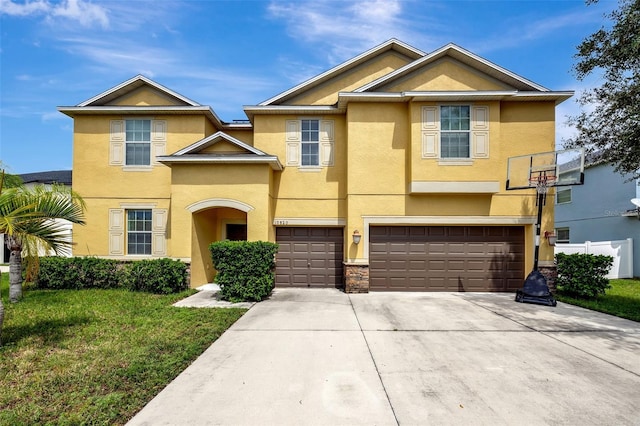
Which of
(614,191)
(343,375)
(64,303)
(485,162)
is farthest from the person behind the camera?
(614,191)

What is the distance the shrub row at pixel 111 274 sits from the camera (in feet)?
34.4

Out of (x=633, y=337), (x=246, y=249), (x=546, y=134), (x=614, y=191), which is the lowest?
(x=633, y=337)

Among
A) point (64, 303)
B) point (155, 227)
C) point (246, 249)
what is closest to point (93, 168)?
A: point (155, 227)

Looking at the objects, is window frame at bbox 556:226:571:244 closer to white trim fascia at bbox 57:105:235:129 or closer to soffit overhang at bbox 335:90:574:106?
soffit overhang at bbox 335:90:574:106

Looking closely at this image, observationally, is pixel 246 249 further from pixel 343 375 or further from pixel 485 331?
pixel 485 331

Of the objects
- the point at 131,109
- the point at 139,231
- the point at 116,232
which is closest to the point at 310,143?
the point at 131,109

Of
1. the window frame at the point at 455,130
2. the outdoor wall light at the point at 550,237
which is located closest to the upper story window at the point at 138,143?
the window frame at the point at 455,130

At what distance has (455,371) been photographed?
4898 millimetres

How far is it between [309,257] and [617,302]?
9.79 m

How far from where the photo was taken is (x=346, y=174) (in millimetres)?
11930

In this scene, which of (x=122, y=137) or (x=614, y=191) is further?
(x=614, y=191)

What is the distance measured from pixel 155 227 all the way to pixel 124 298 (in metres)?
3.44

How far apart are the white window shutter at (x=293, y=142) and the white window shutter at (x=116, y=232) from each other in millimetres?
6654

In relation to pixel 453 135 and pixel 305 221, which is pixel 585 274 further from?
pixel 305 221
